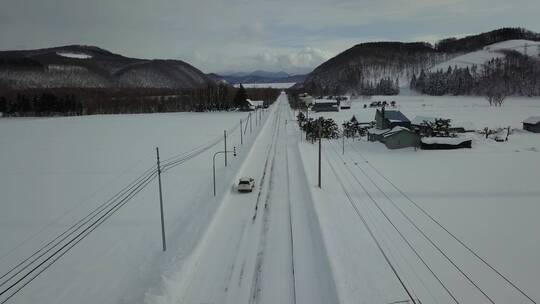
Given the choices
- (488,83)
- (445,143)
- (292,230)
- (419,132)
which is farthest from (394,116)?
(488,83)

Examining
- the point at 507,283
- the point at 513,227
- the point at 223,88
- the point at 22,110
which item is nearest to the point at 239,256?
the point at 507,283

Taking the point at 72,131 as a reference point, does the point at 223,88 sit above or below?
above

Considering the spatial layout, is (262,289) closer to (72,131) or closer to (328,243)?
(328,243)

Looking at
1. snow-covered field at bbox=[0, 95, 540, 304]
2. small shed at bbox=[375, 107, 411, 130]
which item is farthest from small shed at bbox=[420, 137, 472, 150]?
small shed at bbox=[375, 107, 411, 130]

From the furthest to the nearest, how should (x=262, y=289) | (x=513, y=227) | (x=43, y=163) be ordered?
1. (x=43, y=163)
2. (x=513, y=227)
3. (x=262, y=289)

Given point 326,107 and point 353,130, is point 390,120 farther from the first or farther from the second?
point 326,107
